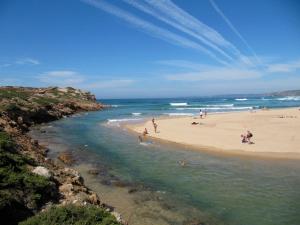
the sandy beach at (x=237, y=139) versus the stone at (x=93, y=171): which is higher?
the sandy beach at (x=237, y=139)

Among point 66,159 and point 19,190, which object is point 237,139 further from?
point 19,190

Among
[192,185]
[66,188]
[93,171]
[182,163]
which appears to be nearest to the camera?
[66,188]

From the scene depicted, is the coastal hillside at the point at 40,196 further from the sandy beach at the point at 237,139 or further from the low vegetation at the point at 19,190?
the sandy beach at the point at 237,139

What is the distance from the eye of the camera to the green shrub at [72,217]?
332 inches

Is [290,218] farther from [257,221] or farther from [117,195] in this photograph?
[117,195]

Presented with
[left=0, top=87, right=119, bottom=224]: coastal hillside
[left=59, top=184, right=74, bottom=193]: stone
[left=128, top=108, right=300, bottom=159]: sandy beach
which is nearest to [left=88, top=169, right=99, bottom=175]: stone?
[left=0, top=87, right=119, bottom=224]: coastal hillside

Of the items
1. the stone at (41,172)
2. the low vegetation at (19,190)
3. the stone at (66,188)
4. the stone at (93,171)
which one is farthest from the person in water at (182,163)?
the low vegetation at (19,190)

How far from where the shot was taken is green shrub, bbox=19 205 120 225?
8445 millimetres

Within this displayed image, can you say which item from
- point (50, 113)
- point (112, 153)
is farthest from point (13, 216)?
point (50, 113)

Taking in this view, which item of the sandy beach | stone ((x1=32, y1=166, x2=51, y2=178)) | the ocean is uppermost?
stone ((x1=32, y1=166, x2=51, y2=178))

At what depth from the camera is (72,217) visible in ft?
28.3

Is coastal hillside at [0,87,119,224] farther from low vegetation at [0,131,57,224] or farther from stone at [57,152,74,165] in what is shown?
stone at [57,152,74,165]

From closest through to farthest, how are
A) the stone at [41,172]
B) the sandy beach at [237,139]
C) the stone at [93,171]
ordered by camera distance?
the stone at [41,172], the stone at [93,171], the sandy beach at [237,139]

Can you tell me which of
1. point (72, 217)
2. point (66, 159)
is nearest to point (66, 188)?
point (72, 217)
